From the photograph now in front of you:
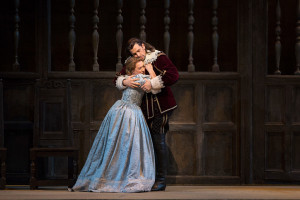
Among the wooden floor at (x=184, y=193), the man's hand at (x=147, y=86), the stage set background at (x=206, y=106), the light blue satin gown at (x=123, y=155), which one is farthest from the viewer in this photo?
the stage set background at (x=206, y=106)

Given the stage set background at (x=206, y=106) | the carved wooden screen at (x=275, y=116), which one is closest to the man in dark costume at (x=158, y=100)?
the stage set background at (x=206, y=106)

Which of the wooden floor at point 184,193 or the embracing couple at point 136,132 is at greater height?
the embracing couple at point 136,132

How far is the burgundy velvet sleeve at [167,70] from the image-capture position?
13.7 feet

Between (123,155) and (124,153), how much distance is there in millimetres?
19

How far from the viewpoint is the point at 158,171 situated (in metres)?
4.25

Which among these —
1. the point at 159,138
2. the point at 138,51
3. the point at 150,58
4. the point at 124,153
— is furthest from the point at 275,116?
the point at 124,153

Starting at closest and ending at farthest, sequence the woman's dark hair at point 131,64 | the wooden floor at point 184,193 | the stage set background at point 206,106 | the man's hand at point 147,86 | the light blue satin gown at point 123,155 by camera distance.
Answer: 1. the wooden floor at point 184,193
2. the light blue satin gown at point 123,155
3. the man's hand at point 147,86
4. the woman's dark hair at point 131,64
5. the stage set background at point 206,106

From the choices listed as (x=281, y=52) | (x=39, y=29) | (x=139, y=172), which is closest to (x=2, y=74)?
(x=39, y=29)

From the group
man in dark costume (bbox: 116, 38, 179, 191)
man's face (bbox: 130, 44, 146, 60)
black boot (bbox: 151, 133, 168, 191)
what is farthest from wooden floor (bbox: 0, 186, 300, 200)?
man's face (bbox: 130, 44, 146, 60)

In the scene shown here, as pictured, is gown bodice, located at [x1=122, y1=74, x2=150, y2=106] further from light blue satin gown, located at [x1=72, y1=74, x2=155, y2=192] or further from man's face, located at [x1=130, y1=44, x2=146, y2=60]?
man's face, located at [x1=130, y1=44, x2=146, y2=60]

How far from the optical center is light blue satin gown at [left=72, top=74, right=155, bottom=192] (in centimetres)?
405

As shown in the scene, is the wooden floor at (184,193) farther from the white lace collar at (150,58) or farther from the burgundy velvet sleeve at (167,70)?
the white lace collar at (150,58)

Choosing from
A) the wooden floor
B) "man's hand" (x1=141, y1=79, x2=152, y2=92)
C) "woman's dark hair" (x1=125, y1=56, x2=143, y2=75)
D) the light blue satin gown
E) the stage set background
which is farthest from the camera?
the stage set background

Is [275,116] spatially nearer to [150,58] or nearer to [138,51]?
[150,58]
